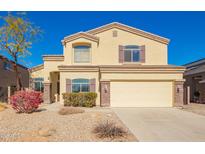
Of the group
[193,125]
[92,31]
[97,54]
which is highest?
[92,31]

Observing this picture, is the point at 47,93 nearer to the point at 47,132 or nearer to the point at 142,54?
the point at 142,54

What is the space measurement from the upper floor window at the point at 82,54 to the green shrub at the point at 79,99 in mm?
3780

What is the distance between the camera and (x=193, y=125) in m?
9.57

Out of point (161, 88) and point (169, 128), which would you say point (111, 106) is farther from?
point (169, 128)

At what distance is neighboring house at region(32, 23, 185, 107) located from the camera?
17141 mm

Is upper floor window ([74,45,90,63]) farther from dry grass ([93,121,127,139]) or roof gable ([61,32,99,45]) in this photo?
dry grass ([93,121,127,139])

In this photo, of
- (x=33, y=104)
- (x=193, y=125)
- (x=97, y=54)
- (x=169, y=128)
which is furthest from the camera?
(x=97, y=54)

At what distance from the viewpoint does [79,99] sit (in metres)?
16.4

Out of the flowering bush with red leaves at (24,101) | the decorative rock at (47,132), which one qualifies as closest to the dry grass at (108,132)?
the decorative rock at (47,132)

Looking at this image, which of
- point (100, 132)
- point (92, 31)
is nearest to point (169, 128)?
point (100, 132)

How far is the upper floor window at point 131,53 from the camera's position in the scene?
64.0 ft

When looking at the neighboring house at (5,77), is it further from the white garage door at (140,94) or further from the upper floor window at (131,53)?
the upper floor window at (131,53)

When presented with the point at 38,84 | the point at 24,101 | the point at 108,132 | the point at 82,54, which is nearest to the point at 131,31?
the point at 82,54
